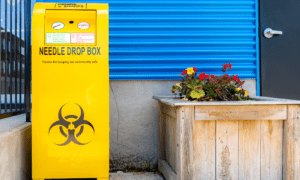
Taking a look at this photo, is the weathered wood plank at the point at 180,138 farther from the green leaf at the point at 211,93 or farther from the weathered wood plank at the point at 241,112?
the green leaf at the point at 211,93

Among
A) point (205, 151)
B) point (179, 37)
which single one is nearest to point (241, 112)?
point (205, 151)

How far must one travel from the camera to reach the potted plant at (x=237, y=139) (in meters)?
1.91

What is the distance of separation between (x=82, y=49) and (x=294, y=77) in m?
2.79

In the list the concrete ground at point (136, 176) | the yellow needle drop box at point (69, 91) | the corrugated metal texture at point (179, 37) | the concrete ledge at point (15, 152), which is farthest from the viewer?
the corrugated metal texture at point (179, 37)

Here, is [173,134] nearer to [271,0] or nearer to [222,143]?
[222,143]

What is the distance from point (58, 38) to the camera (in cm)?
189

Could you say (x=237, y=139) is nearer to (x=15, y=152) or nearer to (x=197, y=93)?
(x=197, y=93)

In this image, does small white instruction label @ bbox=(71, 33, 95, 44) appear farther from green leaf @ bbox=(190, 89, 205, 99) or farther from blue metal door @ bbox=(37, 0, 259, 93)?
green leaf @ bbox=(190, 89, 205, 99)

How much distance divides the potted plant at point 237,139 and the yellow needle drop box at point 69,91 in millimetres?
681

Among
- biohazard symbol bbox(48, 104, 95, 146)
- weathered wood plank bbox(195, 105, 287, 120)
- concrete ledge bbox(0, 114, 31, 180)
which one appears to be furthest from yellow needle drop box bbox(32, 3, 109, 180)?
weathered wood plank bbox(195, 105, 287, 120)

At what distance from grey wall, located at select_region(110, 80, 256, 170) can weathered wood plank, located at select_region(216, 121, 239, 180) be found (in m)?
1.03

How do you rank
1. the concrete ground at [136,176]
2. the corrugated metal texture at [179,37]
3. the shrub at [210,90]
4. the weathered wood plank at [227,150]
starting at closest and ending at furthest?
the weathered wood plank at [227,150] → the shrub at [210,90] → the concrete ground at [136,176] → the corrugated metal texture at [179,37]

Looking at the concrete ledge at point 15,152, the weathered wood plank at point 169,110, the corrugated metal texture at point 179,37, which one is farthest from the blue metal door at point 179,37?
the concrete ledge at point 15,152

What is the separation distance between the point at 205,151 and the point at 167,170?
21.7 inches
